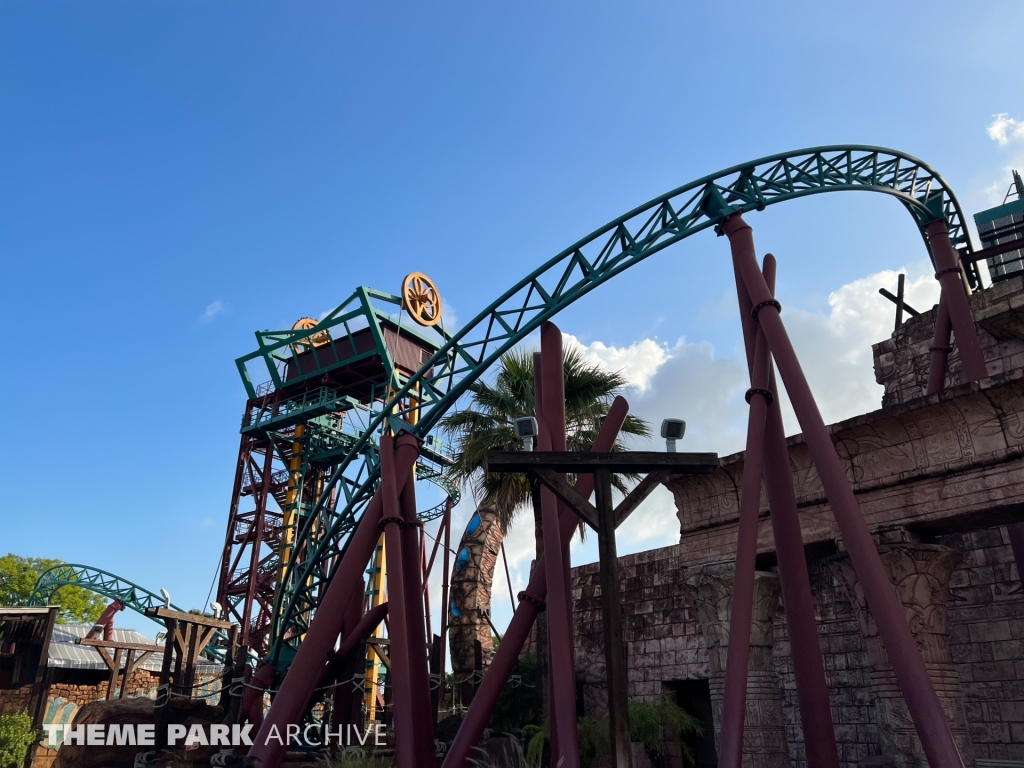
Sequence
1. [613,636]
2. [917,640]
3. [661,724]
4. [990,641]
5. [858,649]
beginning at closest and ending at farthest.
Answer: [613,636]
[917,640]
[990,641]
[858,649]
[661,724]

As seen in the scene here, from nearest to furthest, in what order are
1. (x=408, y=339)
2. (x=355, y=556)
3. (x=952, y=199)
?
(x=355, y=556) < (x=952, y=199) < (x=408, y=339)

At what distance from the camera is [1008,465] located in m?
8.05

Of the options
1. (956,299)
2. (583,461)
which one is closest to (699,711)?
(956,299)

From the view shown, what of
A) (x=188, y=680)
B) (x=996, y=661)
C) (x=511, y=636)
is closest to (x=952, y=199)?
(x=996, y=661)

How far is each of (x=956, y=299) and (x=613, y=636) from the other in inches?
344

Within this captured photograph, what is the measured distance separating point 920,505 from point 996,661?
465cm

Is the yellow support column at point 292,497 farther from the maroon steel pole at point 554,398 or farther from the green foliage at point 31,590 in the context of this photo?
the maroon steel pole at point 554,398

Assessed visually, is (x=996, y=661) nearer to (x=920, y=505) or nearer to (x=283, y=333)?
(x=920, y=505)

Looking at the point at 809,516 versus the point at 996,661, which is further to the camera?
the point at 996,661

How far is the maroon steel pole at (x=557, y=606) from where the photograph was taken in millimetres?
8375

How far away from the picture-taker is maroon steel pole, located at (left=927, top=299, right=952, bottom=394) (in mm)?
12391

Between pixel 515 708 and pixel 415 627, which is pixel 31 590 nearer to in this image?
pixel 515 708

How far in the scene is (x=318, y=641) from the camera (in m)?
10.5

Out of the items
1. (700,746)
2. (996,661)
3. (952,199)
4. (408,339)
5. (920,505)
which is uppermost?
(408,339)
